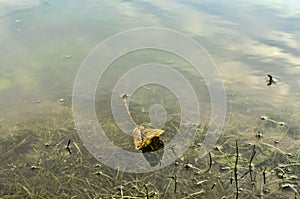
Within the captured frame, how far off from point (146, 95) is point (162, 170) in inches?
45.1

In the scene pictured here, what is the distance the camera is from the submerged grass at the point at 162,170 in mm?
2342

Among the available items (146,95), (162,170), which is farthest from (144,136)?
(146,95)

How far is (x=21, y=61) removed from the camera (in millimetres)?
4098

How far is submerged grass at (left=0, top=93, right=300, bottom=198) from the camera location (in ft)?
7.68

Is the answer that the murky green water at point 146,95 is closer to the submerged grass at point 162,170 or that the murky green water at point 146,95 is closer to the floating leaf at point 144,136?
the submerged grass at point 162,170

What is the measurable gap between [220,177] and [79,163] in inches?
41.5

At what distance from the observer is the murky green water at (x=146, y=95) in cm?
242

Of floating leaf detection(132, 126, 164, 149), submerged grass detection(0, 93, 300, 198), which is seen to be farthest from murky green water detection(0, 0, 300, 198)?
floating leaf detection(132, 126, 164, 149)

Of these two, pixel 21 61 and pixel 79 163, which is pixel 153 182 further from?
pixel 21 61

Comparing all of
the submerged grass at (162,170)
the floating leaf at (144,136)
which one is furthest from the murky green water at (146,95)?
the floating leaf at (144,136)

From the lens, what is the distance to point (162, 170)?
8.32ft

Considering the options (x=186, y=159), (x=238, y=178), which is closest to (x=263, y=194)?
(x=238, y=178)

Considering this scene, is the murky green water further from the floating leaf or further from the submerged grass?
the floating leaf

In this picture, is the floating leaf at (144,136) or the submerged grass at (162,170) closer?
the submerged grass at (162,170)
